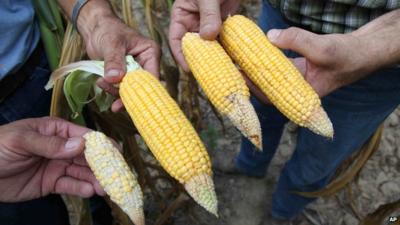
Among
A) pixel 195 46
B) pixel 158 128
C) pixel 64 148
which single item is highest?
pixel 195 46

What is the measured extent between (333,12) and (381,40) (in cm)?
26

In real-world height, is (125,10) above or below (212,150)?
above

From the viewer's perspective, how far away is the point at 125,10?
2.01 metres

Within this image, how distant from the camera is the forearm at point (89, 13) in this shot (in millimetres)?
1846

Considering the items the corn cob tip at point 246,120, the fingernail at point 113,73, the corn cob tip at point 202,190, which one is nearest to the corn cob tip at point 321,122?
the corn cob tip at point 246,120

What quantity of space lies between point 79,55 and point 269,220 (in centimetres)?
191

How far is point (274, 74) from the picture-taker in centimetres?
140

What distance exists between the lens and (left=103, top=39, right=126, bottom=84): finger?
152 centimetres

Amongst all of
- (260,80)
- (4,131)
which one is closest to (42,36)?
(4,131)

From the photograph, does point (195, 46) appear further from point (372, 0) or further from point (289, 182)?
point (289, 182)

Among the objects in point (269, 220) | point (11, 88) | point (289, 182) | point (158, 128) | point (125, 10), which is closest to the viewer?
point (158, 128)

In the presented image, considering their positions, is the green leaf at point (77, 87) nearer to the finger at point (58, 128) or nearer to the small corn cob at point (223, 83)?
the finger at point (58, 128)

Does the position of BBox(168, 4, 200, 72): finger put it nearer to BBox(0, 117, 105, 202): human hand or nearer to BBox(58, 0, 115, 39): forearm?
BBox(58, 0, 115, 39): forearm

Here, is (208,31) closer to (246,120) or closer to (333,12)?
(246,120)
